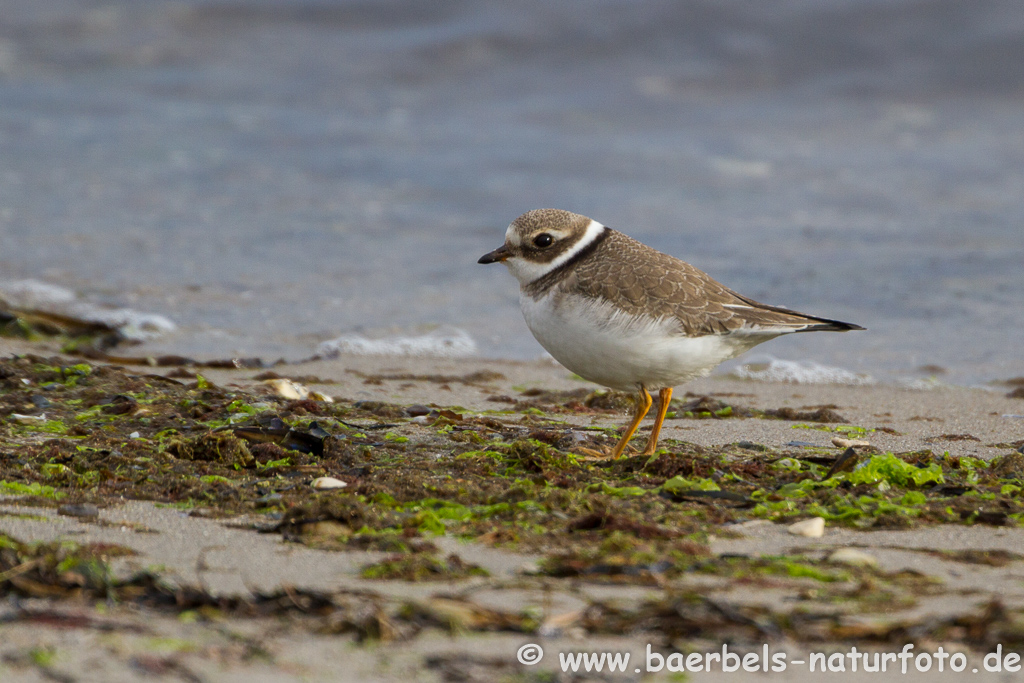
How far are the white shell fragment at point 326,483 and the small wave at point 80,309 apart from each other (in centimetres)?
488

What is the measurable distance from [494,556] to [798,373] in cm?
526

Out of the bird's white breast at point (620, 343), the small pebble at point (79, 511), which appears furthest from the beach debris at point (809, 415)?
the small pebble at point (79, 511)

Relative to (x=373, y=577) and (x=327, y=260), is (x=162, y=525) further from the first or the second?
(x=327, y=260)

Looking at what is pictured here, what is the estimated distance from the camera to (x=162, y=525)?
3662 mm

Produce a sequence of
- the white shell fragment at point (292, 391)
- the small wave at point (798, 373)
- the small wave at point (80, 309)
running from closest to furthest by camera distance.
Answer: the white shell fragment at point (292, 391), the small wave at point (798, 373), the small wave at point (80, 309)

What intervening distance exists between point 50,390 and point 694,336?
3825 mm

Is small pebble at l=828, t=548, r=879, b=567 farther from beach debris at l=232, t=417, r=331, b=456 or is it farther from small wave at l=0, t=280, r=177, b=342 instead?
small wave at l=0, t=280, r=177, b=342

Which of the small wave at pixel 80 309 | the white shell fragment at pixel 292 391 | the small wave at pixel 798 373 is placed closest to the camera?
the white shell fragment at pixel 292 391

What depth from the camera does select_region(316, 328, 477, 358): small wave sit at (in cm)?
851

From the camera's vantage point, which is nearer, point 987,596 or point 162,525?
point 987,596

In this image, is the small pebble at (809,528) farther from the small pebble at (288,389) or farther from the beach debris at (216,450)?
the small pebble at (288,389)

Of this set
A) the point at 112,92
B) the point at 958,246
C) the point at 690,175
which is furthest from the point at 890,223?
the point at 112,92

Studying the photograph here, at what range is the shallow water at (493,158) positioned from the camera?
9.77 meters

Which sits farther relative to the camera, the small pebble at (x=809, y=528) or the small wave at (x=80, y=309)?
the small wave at (x=80, y=309)
